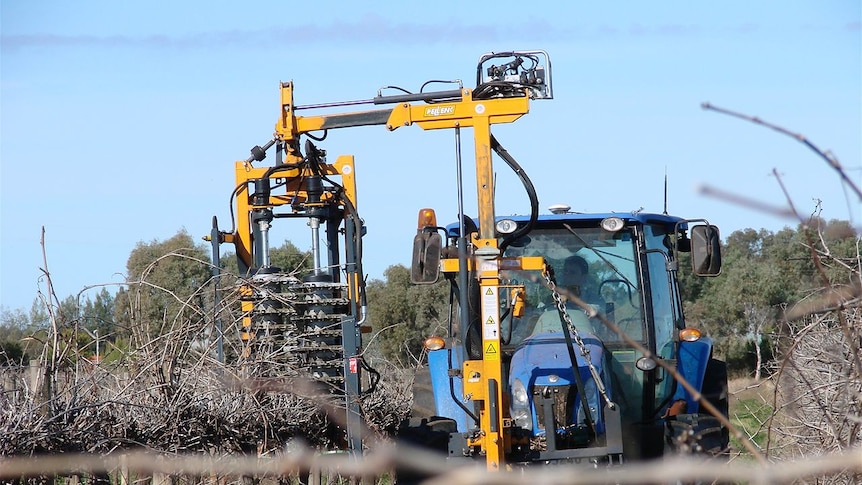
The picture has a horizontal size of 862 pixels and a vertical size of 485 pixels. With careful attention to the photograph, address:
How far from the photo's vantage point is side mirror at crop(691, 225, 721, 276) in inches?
281

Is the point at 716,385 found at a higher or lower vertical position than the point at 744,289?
lower

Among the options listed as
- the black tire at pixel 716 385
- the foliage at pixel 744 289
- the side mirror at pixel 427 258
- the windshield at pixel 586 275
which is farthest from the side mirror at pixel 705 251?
the foliage at pixel 744 289

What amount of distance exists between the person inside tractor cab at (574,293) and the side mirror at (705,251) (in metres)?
0.86

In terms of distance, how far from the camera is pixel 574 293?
7645 mm

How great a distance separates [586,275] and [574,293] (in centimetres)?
25

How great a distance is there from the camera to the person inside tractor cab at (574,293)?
301 inches

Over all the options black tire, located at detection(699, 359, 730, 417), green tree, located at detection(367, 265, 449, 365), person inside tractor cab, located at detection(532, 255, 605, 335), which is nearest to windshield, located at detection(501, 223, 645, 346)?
person inside tractor cab, located at detection(532, 255, 605, 335)

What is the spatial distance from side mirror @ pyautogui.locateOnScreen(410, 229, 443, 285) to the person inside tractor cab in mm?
1339

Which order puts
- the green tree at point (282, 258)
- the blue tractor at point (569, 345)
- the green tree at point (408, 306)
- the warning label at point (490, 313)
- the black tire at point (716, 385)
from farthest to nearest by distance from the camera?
1. the green tree at point (408, 306)
2. the green tree at point (282, 258)
3. the black tire at point (716, 385)
4. the blue tractor at point (569, 345)
5. the warning label at point (490, 313)

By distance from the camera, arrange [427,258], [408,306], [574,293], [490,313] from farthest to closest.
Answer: [408,306] → [574,293] → [427,258] → [490,313]

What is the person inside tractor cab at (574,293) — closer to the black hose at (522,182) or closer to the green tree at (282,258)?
the black hose at (522,182)

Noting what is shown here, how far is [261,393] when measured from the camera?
26.3 feet

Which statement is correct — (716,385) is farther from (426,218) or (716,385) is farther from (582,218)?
(426,218)

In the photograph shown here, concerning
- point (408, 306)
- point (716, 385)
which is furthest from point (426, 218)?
point (408, 306)
